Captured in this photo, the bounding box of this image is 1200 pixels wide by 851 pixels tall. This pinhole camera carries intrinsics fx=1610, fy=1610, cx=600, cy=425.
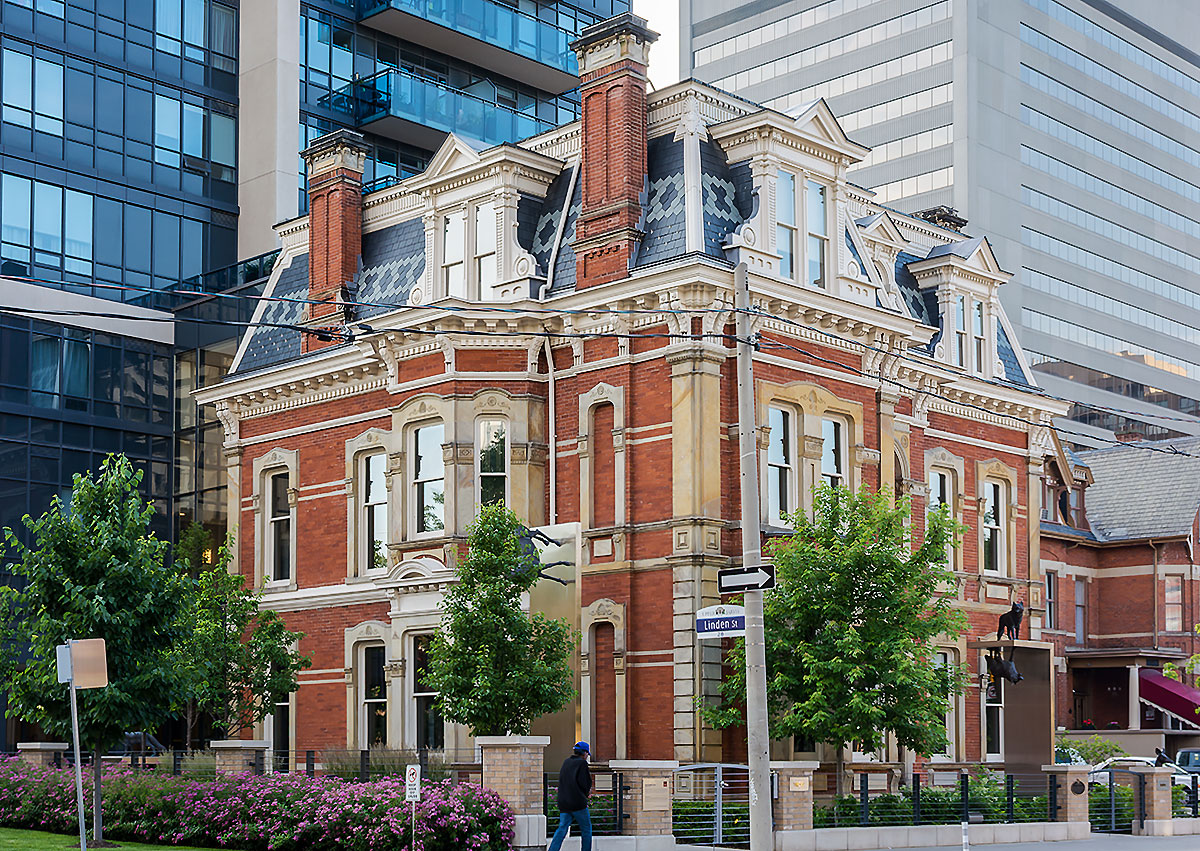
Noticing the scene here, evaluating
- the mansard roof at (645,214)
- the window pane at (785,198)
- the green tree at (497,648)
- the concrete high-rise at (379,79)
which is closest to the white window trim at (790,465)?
the mansard roof at (645,214)

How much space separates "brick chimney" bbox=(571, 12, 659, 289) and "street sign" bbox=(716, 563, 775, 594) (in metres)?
12.6

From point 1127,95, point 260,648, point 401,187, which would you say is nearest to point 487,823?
point 260,648

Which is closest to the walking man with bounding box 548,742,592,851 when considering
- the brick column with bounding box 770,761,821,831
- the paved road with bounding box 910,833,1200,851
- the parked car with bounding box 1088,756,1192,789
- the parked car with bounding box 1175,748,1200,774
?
the brick column with bounding box 770,761,821,831

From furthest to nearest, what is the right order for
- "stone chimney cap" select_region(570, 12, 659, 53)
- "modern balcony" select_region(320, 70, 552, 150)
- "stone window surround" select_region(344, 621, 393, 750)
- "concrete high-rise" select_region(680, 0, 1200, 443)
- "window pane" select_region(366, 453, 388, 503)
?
"concrete high-rise" select_region(680, 0, 1200, 443) < "modern balcony" select_region(320, 70, 552, 150) < "window pane" select_region(366, 453, 388, 503) < "stone window surround" select_region(344, 621, 393, 750) < "stone chimney cap" select_region(570, 12, 659, 53)

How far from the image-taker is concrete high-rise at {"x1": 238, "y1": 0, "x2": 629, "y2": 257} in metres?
48.1

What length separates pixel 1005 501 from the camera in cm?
4088

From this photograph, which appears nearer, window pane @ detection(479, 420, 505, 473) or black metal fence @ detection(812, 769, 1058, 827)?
black metal fence @ detection(812, 769, 1058, 827)

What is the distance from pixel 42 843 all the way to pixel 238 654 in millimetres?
8440

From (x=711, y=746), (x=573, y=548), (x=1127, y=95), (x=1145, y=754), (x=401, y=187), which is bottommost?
(x=1145, y=754)

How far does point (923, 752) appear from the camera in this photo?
29.0 metres

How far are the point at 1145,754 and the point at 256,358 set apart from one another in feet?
113

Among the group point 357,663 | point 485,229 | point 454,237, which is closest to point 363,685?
point 357,663

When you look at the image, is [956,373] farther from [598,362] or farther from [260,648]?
[260,648]

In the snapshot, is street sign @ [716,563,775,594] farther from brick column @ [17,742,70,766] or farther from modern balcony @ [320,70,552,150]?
Result: modern balcony @ [320,70,552,150]
